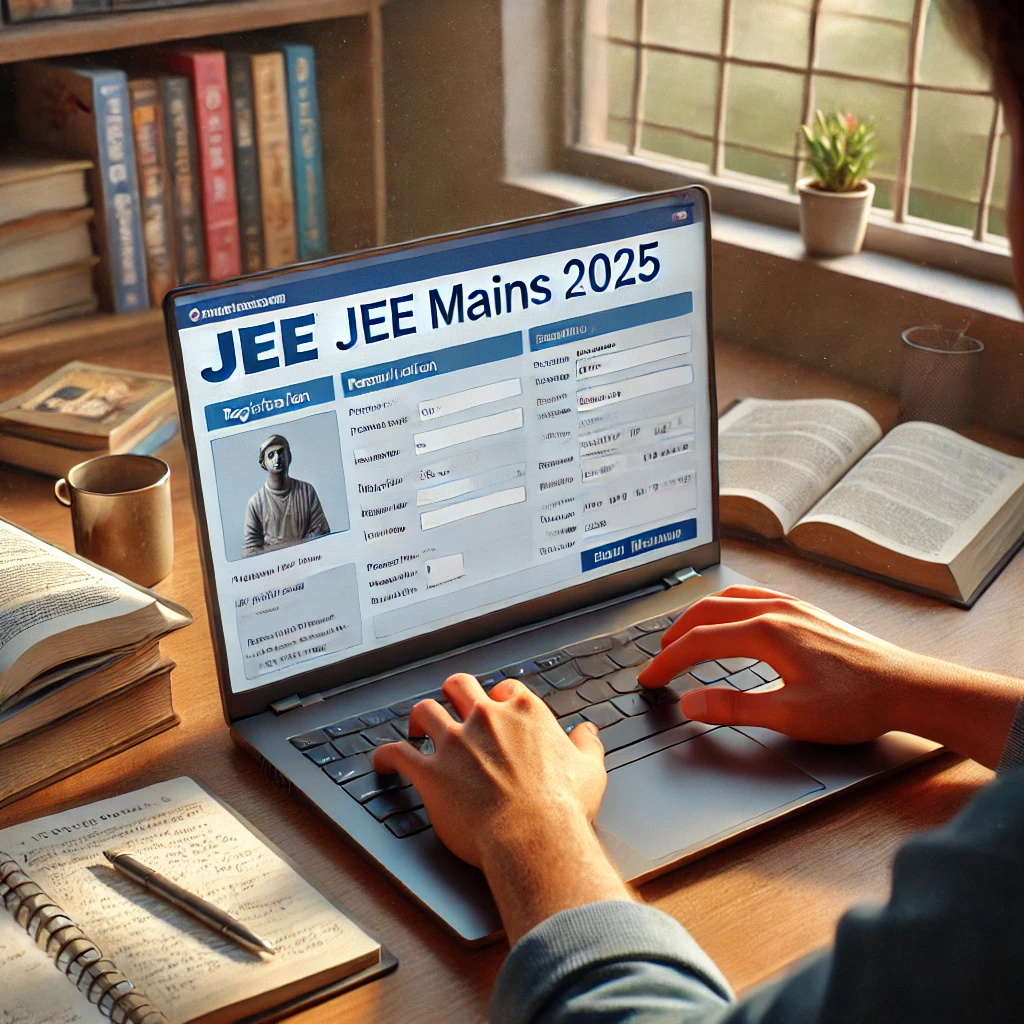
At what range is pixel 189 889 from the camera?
715 mm

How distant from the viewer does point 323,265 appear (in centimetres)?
85

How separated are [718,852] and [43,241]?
1098mm

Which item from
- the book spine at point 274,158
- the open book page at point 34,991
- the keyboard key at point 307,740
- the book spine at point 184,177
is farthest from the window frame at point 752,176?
the open book page at point 34,991

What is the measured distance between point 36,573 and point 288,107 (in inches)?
34.8

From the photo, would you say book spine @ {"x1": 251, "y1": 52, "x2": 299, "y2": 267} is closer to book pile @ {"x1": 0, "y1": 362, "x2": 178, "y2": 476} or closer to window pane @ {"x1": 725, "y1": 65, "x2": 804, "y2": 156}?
book pile @ {"x1": 0, "y1": 362, "x2": 178, "y2": 476}

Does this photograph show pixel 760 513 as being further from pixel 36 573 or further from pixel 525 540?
pixel 36 573

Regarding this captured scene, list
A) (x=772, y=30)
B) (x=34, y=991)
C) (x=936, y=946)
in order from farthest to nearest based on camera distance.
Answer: (x=772, y=30) < (x=34, y=991) < (x=936, y=946)

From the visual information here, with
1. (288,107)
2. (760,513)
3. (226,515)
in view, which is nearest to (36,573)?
(226,515)

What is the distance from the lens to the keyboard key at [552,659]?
95 centimetres

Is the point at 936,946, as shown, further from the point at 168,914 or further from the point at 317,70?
the point at 317,70

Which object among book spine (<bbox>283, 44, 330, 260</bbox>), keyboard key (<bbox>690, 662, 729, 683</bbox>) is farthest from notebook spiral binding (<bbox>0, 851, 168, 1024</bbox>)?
book spine (<bbox>283, 44, 330, 260</bbox>)

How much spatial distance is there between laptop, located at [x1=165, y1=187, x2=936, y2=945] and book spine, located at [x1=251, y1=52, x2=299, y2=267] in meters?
0.68

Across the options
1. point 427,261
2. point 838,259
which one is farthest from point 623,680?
point 838,259

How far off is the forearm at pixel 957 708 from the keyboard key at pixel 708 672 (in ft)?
0.43
